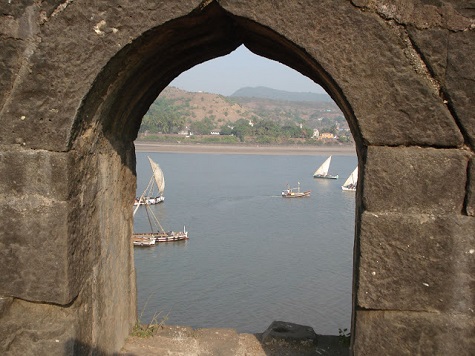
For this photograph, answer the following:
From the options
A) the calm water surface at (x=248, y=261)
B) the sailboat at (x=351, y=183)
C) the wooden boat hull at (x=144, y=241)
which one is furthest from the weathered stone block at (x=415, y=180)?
the sailboat at (x=351, y=183)

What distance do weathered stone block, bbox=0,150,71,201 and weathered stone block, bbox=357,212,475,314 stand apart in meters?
1.68

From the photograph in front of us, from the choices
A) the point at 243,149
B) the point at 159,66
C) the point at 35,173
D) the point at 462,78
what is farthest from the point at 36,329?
the point at 243,149

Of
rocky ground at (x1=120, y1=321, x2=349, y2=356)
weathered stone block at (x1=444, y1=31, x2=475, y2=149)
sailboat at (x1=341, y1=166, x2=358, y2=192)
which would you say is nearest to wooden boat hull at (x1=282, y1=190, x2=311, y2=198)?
sailboat at (x1=341, y1=166, x2=358, y2=192)

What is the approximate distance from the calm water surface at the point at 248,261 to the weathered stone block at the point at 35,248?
3280 mm

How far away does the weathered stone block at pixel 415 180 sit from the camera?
2793 millimetres

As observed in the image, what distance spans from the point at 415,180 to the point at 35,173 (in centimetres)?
209

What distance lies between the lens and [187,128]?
379 feet

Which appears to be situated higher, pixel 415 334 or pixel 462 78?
pixel 462 78

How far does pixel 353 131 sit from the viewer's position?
3137 millimetres

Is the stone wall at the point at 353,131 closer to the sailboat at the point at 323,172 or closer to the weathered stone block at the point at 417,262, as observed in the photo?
the weathered stone block at the point at 417,262

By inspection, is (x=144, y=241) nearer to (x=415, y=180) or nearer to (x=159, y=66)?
(x=159, y=66)

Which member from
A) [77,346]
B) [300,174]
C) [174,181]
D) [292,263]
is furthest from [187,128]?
[77,346]

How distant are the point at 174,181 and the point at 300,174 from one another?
1510cm

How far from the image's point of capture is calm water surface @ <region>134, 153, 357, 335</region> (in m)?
14.9
